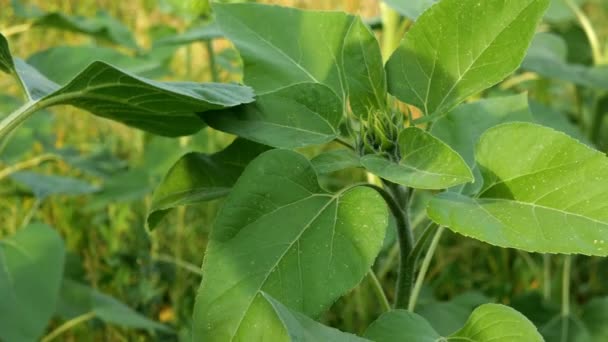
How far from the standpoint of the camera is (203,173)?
1.04 m

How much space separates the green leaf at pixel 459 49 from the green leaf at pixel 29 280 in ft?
2.47

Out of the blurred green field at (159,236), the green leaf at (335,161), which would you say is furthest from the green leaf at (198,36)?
the green leaf at (335,161)

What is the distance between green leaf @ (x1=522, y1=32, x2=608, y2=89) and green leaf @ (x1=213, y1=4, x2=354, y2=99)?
78cm

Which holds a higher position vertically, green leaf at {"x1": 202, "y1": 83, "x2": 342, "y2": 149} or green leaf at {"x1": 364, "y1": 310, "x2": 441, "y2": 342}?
green leaf at {"x1": 202, "y1": 83, "x2": 342, "y2": 149}

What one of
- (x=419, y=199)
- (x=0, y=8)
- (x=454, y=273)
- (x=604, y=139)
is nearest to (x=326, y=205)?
(x=419, y=199)

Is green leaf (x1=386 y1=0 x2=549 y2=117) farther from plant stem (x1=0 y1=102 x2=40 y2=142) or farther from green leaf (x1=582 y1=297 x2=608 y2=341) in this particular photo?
green leaf (x1=582 y1=297 x2=608 y2=341)

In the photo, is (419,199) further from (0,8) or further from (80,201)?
(0,8)

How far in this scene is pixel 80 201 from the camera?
98.3 inches

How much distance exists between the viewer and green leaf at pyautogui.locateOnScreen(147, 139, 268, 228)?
1.03 metres

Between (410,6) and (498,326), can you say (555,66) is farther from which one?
(498,326)

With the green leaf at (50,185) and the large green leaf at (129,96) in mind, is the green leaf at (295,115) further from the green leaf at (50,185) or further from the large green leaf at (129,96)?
the green leaf at (50,185)

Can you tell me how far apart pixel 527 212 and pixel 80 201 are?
1819mm

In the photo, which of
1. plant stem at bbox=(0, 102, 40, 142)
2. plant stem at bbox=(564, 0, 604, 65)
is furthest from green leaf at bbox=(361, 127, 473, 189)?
plant stem at bbox=(564, 0, 604, 65)

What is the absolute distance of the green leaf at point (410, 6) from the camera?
1.32 meters
